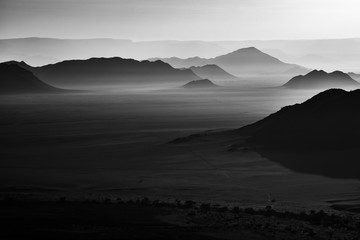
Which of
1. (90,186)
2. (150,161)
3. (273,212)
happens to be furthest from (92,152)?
(273,212)

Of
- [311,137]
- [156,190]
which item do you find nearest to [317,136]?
[311,137]

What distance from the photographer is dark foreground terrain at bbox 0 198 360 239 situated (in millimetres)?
25516

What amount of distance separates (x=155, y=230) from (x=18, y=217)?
6.80 metres

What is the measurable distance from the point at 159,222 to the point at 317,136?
3719cm

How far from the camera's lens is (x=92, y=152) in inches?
2411

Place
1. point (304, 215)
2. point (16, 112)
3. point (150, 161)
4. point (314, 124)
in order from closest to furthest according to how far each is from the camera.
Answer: point (304, 215) → point (150, 161) → point (314, 124) → point (16, 112)

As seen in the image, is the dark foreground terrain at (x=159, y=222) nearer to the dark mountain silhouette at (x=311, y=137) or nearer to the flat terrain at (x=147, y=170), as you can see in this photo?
the flat terrain at (x=147, y=170)

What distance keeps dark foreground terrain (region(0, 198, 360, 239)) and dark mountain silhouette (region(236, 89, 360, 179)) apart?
18249 mm

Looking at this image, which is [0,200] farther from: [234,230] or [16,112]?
[16,112]

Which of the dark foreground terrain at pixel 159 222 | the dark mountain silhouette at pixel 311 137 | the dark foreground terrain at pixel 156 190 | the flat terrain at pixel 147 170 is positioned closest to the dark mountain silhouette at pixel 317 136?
the dark mountain silhouette at pixel 311 137

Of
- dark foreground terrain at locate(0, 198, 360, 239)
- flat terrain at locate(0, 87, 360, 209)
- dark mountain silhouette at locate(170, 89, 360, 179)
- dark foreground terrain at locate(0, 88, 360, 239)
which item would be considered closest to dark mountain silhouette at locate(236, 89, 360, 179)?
dark mountain silhouette at locate(170, 89, 360, 179)

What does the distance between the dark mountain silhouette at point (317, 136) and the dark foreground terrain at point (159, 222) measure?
59.9 feet

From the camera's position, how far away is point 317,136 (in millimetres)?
61656

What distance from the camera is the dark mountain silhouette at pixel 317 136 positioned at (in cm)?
5119
